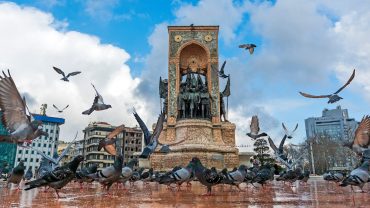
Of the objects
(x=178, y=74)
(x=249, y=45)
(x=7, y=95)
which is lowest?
(x=7, y=95)

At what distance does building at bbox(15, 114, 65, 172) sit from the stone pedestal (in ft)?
202

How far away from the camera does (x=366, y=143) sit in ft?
38.8

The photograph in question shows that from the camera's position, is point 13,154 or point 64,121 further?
point 64,121

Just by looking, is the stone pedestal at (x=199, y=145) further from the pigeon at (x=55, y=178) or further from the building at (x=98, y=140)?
the building at (x=98, y=140)

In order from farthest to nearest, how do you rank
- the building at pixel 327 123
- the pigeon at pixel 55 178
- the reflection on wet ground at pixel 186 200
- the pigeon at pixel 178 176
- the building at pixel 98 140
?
the building at pixel 327 123, the building at pixel 98 140, the pigeon at pixel 178 176, the pigeon at pixel 55 178, the reflection on wet ground at pixel 186 200

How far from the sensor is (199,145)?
25.3 m

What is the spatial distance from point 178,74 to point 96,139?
Result: 51.8 meters

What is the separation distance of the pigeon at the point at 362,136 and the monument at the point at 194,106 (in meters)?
13.9

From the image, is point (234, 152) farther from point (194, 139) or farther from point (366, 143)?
point (366, 143)

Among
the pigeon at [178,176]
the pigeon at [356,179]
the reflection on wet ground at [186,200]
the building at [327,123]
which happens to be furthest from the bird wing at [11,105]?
the building at [327,123]

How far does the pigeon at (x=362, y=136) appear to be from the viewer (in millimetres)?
11444

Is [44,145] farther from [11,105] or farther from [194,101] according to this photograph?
[11,105]

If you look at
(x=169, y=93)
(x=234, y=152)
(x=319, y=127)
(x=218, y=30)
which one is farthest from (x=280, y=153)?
(x=319, y=127)

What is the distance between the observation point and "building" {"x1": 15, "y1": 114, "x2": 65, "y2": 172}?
8238 centimetres
